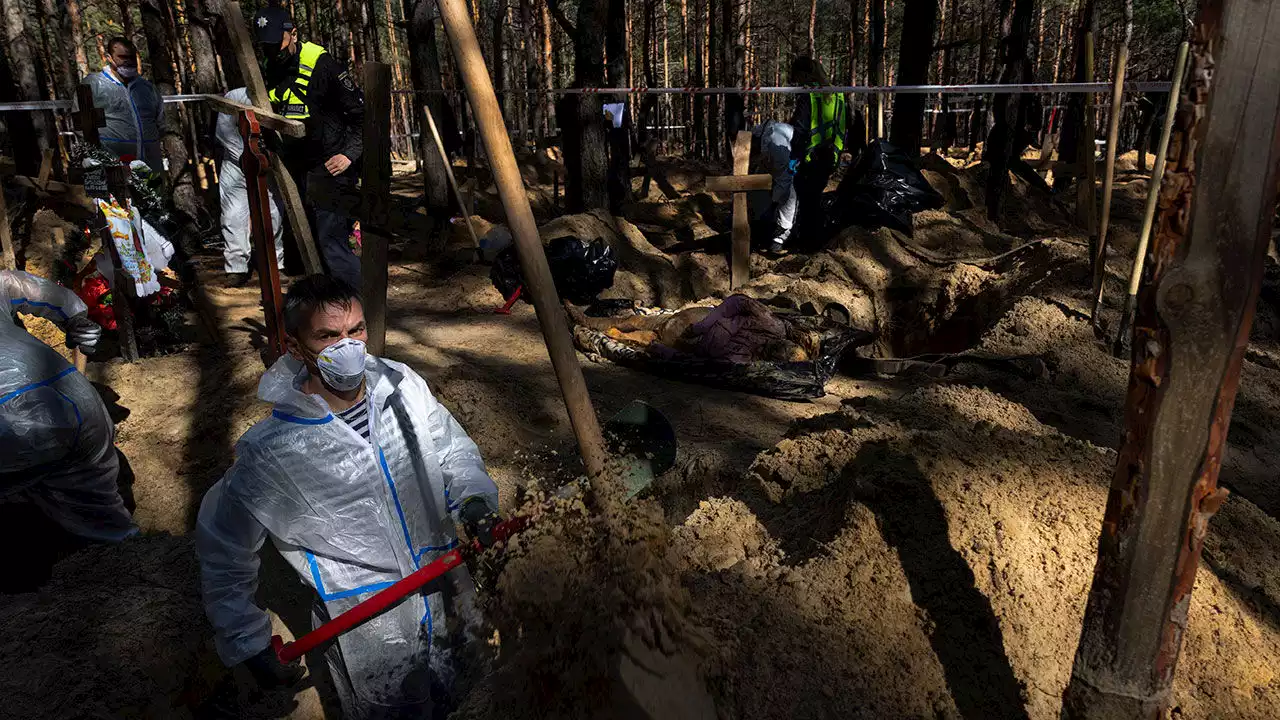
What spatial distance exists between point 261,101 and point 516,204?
275 cm

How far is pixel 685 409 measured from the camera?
5223mm

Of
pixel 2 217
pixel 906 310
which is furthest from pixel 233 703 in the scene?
pixel 906 310

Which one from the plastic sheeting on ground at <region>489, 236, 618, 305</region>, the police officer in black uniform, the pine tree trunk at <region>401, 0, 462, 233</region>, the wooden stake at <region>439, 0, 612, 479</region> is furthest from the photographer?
the pine tree trunk at <region>401, 0, 462, 233</region>

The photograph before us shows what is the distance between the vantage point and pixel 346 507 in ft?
7.03

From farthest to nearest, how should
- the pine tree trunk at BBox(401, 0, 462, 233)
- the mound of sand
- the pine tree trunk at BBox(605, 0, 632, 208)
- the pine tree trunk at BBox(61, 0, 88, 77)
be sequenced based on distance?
1. the pine tree trunk at BBox(61, 0, 88, 77)
2. the pine tree trunk at BBox(605, 0, 632, 208)
3. the pine tree trunk at BBox(401, 0, 462, 233)
4. the mound of sand

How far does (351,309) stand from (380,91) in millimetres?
1335

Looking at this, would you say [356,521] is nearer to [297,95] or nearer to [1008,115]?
[297,95]

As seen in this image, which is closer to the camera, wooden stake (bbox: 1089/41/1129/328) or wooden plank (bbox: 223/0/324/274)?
wooden plank (bbox: 223/0/324/274)

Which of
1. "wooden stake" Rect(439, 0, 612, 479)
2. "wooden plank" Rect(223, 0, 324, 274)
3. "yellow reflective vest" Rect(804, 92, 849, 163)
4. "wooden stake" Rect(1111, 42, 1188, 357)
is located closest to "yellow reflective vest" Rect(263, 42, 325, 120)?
"wooden plank" Rect(223, 0, 324, 274)

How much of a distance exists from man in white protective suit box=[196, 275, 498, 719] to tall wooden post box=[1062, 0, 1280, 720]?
1.62m

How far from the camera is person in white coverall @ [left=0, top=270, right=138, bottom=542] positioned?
3139mm

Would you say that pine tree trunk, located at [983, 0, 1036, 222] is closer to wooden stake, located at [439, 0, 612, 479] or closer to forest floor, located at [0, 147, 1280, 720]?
forest floor, located at [0, 147, 1280, 720]

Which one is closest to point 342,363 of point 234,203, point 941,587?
point 941,587

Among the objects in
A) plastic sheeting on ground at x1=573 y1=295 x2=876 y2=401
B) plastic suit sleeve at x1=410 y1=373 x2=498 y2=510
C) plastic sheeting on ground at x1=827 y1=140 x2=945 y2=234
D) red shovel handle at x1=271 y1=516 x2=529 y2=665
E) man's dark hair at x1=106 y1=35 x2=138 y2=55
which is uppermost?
man's dark hair at x1=106 y1=35 x2=138 y2=55
